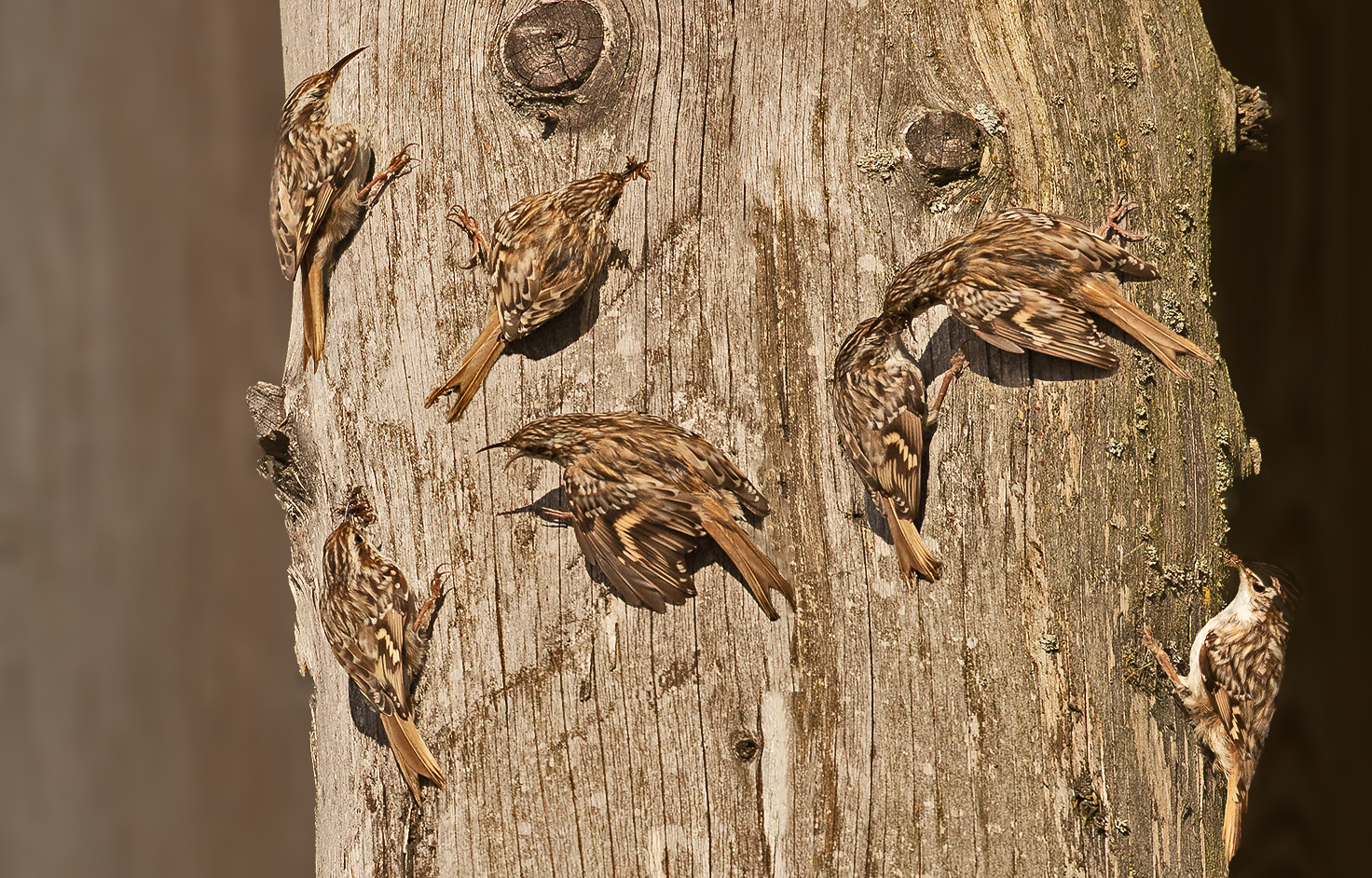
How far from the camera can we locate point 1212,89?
2.02m

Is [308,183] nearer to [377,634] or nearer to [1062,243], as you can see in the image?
[377,634]

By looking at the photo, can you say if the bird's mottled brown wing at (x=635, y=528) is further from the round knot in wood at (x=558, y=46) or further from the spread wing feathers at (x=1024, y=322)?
the round knot in wood at (x=558, y=46)

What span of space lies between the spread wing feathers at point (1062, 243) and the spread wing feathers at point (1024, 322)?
0.25 ft

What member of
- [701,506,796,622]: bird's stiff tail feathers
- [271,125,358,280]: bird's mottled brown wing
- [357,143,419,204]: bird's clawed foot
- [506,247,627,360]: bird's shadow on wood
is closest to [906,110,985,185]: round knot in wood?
[506,247,627,360]: bird's shadow on wood

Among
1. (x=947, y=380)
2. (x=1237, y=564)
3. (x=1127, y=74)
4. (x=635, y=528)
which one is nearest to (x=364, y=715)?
(x=635, y=528)

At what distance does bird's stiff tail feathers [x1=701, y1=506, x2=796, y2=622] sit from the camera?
1.64 metres

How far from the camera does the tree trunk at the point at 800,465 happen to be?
5.38 feet

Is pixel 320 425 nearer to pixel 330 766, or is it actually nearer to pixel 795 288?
pixel 330 766

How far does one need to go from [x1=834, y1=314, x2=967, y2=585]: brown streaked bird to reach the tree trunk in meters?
0.04

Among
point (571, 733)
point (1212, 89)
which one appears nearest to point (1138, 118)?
point (1212, 89)

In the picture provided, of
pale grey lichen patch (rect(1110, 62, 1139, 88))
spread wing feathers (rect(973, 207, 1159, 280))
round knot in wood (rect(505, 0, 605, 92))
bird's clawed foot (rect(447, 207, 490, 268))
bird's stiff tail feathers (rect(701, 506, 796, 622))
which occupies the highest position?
round knot in wood (rect(505, 0, 605, 92))

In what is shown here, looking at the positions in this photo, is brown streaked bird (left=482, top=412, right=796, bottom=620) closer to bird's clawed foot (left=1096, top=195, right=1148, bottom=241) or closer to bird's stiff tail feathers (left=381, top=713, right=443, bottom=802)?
bird's stiff tail feathers (left=381, top=713, right=443, bottom=802)

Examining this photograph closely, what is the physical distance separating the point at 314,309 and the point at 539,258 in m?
0.58

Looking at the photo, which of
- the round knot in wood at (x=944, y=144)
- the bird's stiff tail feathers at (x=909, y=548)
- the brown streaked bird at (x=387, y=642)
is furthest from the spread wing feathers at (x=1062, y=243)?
the brown streaked bird at (x=387, y=642)
